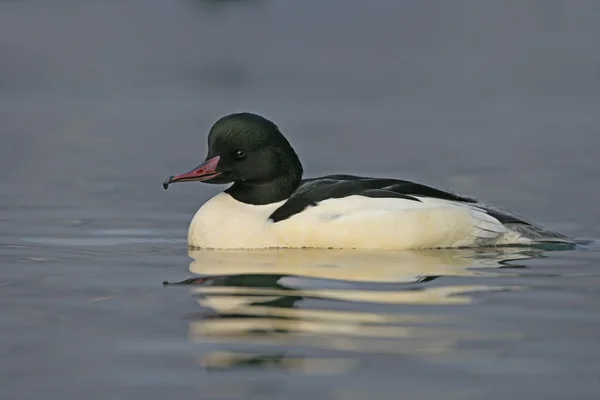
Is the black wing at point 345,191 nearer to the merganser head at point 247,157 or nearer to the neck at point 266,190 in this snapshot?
the neck at point 266,190

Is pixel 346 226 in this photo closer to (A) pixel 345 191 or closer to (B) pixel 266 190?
(A) pixel 345 191

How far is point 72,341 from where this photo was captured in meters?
6.66

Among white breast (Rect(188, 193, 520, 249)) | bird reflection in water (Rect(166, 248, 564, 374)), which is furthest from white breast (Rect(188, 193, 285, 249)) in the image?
bird reflection in water (Rect(166, 248, 564, 374))

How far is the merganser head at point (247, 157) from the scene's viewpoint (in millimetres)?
9688

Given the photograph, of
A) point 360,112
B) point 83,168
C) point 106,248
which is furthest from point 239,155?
point 360,112

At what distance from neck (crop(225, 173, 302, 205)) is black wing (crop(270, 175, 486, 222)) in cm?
7

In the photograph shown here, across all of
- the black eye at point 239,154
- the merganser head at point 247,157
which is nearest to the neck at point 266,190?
the merganser head at point 247,157

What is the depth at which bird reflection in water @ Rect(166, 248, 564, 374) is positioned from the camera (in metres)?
6.36

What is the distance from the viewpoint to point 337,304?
24.5 ft

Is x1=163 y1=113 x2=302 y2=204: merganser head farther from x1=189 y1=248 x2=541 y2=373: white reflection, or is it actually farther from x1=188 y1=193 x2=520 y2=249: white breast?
x1=189 y1=248 x2=541 y2=373: white reflection

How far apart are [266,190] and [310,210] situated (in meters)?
0.46

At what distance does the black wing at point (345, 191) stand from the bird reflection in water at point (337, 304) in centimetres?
32

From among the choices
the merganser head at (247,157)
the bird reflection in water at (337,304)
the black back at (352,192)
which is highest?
the merganser head at (247,157)

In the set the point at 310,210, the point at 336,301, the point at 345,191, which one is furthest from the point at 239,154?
the point at 336,301
